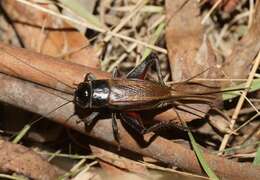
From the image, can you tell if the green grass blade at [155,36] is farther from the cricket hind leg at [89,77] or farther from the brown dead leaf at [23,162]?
the brown dead leaf at [23,162]

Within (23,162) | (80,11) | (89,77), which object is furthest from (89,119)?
(80,11)

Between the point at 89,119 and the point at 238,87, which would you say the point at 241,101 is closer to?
the point at 238,87

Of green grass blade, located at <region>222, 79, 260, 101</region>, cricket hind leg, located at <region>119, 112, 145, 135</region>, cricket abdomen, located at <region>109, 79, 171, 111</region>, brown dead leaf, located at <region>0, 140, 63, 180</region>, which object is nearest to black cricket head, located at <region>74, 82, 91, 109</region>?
cricket abdomen, located at <region>109, 79, 171, 111</region>

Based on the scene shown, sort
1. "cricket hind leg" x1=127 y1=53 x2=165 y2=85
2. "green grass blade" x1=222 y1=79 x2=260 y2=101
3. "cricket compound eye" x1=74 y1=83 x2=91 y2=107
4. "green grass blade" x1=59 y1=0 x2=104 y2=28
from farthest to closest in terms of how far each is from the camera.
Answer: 1. "green grass blade" x1=59 y1=0 x2=104 y2=28
2. "cricket hind leg" x1=127 y1=53 x2=165 y2=85
3. "green grass blade" x1=222 y1=79 x2=260 y2=101
4. "cricket compound eye" x1=74 y1=83 x2=91 y2=107

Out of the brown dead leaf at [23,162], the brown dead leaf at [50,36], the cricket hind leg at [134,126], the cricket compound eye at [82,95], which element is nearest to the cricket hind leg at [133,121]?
the cricket hind leg at [134,126]

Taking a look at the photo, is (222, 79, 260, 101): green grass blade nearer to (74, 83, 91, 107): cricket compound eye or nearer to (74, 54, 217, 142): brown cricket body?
(74, 54, 217, 142): brown cricket body

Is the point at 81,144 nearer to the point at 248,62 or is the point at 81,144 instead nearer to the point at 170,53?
the point at 170,53


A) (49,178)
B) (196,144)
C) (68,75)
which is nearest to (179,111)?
(196,144)
